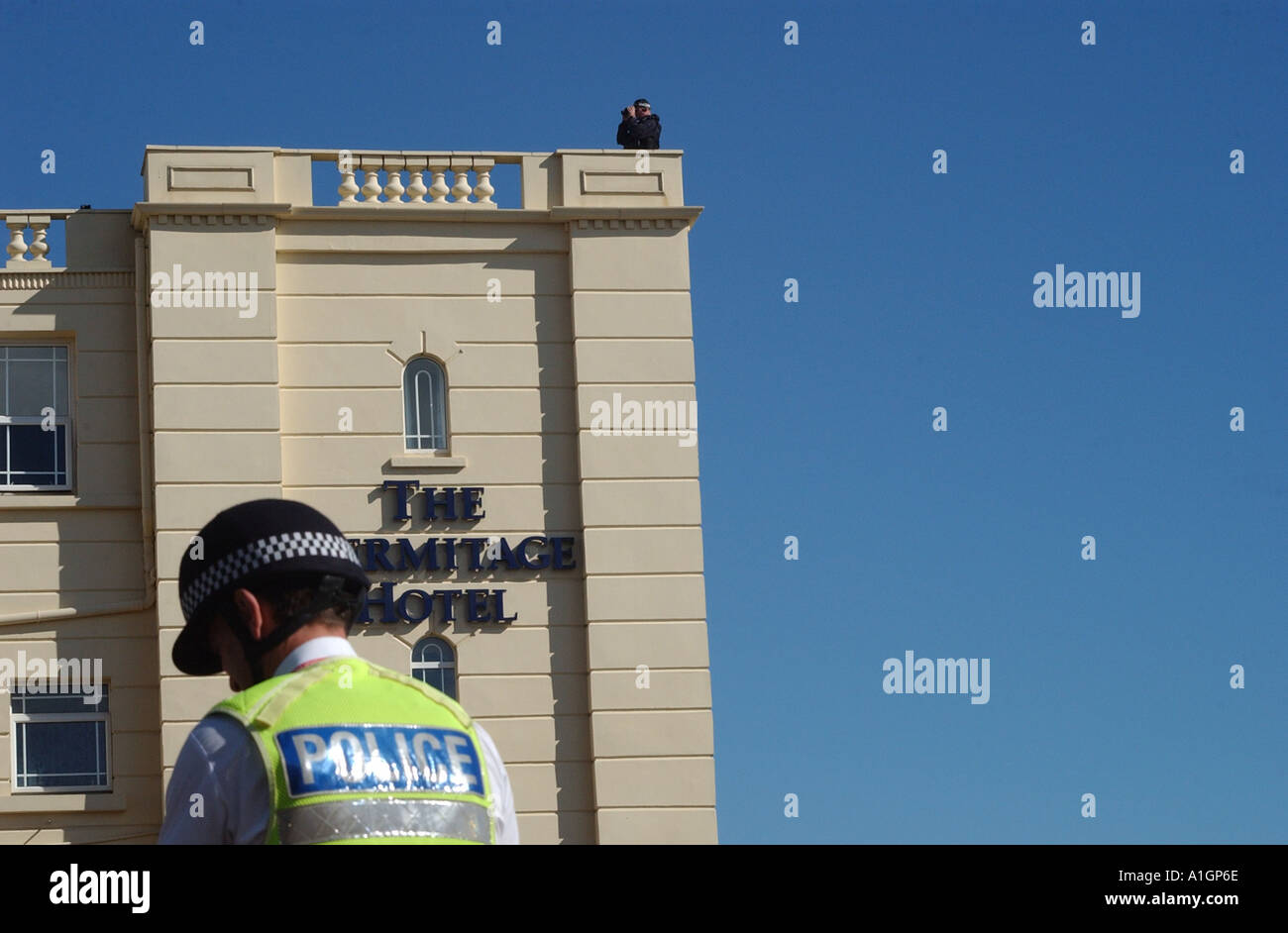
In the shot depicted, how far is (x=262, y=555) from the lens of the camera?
492 cm

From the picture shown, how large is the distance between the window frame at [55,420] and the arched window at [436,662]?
14.7 ft

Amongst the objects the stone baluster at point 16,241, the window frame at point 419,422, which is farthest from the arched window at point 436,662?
the stone baluster at point 16,241

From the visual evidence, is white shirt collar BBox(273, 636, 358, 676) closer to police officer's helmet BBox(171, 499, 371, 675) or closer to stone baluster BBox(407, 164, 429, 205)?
police officer's helmet BBox(171, 499, 371, 675)

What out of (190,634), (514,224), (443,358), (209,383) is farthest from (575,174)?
(190,634)

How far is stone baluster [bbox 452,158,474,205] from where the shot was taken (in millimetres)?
24469

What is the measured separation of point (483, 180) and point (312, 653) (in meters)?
20.1

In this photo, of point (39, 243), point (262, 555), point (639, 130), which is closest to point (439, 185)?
point (639, 130)

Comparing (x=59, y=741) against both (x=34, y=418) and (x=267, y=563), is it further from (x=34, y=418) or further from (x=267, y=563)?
(x=267, y=563)

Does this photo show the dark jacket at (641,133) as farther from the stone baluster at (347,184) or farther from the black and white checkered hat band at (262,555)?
the black and white checkered hat band at (262,555)

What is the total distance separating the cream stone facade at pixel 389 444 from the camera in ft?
75.6

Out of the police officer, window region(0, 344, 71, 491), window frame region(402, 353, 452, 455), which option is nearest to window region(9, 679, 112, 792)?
window region(0, 344, 71, 491)

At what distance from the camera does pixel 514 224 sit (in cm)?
2439
